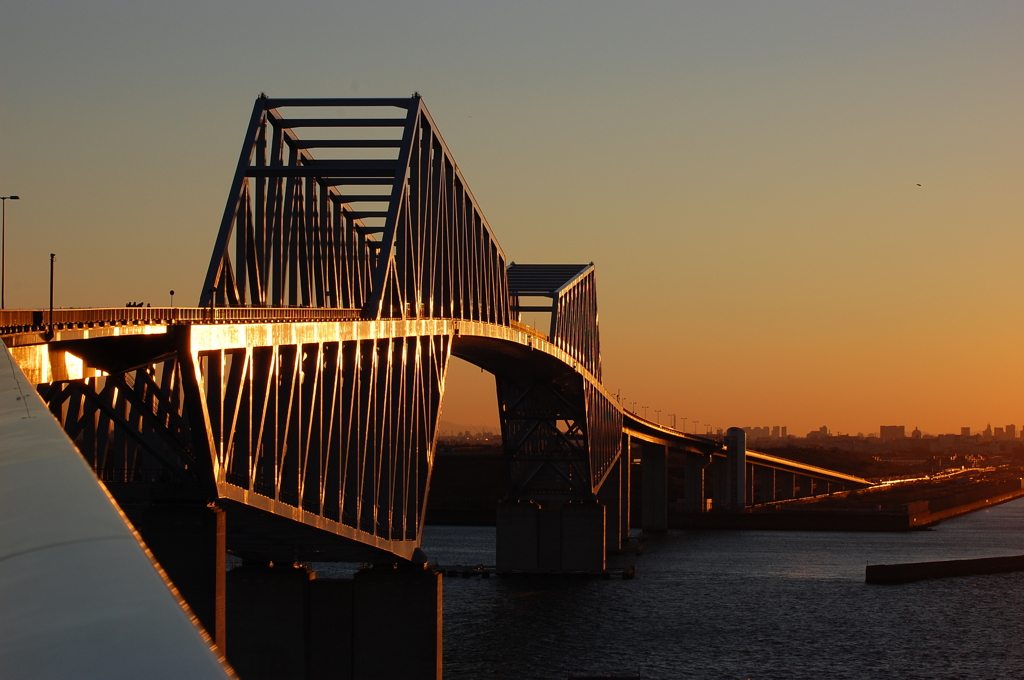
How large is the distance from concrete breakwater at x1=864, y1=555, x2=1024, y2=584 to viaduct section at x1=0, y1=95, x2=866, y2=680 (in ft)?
93.4

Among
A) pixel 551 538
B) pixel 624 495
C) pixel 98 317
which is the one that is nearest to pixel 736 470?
pixel 624 495

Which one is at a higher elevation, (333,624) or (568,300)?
(568,300)

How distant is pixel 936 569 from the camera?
97.1 metres

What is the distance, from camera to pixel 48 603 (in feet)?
A: 17.9

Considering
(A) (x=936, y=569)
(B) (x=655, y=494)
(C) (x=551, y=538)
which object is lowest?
(A) (x=936, y=569)

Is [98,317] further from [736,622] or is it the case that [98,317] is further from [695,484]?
[695,484]

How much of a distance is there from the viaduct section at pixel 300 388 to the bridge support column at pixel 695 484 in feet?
259

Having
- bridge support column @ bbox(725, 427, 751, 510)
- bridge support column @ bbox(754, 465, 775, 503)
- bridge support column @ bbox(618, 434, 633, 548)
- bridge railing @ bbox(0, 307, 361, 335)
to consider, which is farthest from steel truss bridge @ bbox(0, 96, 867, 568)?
bridge support column @ bbox(754, 465, 775, 503)

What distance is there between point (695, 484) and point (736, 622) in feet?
318

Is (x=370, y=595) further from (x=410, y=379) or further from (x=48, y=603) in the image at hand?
(x=48, y=603)

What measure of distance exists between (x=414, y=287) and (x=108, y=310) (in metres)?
27.3

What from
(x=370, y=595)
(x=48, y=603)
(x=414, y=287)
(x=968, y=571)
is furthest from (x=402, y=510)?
(x=968, y=571)

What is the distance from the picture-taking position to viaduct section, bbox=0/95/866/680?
101 feet

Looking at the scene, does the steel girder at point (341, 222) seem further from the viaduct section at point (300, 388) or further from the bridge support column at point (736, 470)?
the bridge support column at point (736, 470)
